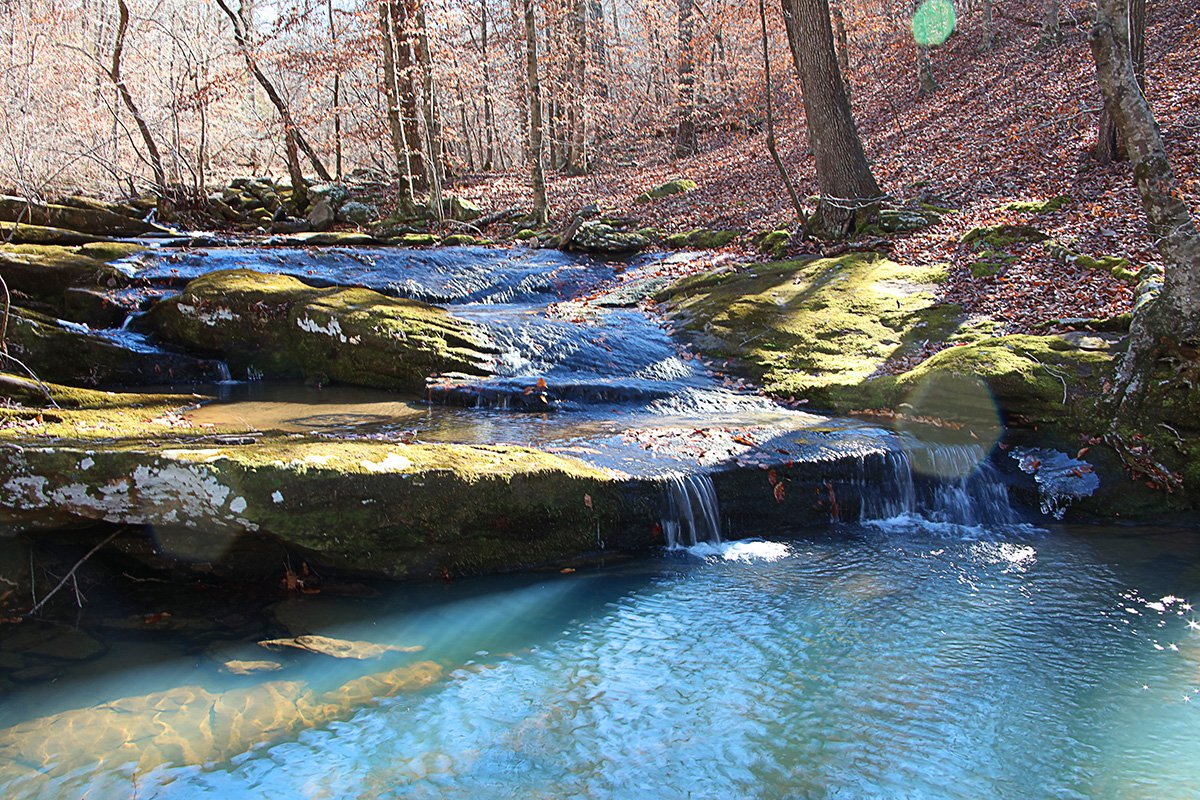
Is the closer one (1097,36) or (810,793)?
(810,793)

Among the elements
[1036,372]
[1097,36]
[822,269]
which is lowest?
[1036,372]

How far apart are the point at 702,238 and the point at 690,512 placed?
10.2 metres

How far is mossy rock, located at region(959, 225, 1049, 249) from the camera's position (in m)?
10.6

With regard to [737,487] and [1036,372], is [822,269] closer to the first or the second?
[1036,372]

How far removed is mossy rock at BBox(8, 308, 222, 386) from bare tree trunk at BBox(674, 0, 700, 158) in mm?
20351

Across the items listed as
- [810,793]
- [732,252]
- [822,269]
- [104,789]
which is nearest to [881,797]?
[810,793]

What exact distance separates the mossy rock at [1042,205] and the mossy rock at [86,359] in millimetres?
11657

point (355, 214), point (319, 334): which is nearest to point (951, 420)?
point (319, 334)

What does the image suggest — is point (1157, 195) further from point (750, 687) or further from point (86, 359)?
point (86, 359)

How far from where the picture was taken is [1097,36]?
6730 mm

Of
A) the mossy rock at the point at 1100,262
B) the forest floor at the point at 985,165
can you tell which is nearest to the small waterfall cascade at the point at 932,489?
the forest floor at the point at 985,165

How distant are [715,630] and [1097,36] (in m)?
6.12

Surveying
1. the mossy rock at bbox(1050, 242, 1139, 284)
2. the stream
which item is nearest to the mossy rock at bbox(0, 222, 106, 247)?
the stream

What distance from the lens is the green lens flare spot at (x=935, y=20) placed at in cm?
2512
